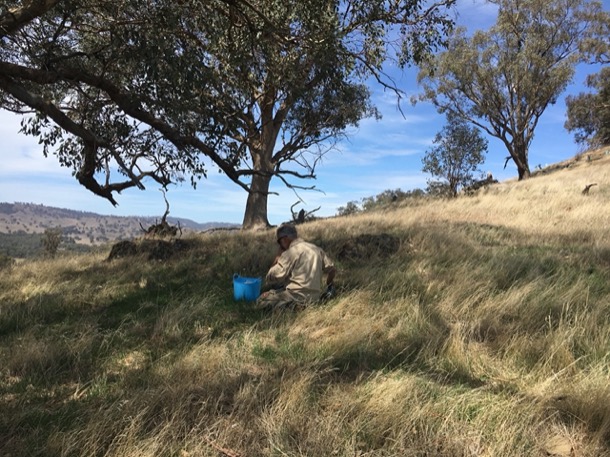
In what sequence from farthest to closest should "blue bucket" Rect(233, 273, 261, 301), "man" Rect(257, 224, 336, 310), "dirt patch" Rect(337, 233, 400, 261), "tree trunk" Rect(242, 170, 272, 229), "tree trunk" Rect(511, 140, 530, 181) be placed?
"tree trunk" Rect(511, 140, 530, 181) < "tree trunk" Rect(242, 170, 272, 229) < "dirt patch" Rect(337, 233, 400, 261) < "blue bucket" Rect(233, 273, 261, 301) < "man" Rect(257, 224, 336, 310)

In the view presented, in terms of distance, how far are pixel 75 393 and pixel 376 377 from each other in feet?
7.00

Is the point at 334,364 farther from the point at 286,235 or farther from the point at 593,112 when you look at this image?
the point at 593,112

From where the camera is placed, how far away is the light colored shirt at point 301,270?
201 inches

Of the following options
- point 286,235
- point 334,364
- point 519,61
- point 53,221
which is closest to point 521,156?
point 519,61

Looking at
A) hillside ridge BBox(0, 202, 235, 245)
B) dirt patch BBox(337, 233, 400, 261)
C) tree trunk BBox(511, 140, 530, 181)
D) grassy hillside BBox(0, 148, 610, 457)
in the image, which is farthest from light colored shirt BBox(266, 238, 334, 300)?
hillside ridge BBox(0, 202, 235, 245)

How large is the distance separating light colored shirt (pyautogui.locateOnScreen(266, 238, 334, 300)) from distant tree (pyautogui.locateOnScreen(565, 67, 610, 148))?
107ft

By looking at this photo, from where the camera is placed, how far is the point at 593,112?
32.1 meters

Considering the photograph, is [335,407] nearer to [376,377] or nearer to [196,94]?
[376,377]

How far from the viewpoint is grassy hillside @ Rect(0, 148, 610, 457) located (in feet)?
8.14

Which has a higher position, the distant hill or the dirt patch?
the distant hill

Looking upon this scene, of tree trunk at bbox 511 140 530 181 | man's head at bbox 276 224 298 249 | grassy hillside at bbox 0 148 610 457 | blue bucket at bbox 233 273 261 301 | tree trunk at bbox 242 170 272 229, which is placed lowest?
grassy hillside at bbox 0 148 610 457

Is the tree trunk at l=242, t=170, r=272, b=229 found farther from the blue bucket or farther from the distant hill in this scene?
the distant hill

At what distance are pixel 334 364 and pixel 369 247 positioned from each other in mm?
4369

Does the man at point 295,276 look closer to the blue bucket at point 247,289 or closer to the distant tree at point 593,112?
the blue bucket at point 247,289
